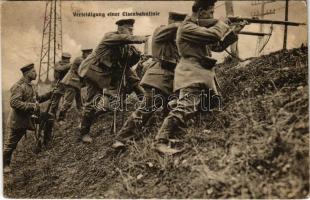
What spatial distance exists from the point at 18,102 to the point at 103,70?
1333 millimetres

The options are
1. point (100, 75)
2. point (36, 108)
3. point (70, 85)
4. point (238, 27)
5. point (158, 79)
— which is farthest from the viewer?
point (70, 85)

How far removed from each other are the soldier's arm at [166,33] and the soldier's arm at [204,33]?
46 centimetres

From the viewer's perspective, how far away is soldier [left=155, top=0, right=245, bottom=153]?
18.8ft

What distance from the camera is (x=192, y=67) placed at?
5844mm

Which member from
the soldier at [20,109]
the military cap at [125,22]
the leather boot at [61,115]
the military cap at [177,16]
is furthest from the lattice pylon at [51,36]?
the military cap at [177,16]

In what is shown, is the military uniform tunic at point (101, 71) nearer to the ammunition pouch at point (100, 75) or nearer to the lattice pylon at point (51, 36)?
the ammunition pouch at point (100, 75)

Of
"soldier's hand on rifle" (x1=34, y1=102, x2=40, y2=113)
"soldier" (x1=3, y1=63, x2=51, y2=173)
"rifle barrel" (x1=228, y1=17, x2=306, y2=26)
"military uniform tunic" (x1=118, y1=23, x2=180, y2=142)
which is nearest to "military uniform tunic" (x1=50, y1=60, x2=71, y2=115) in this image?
"soldier's hand on rifle" (x1=34, y1=102, x2=40, y2=113)

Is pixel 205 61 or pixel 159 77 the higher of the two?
pixel 205 61

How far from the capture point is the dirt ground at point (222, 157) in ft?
16.8

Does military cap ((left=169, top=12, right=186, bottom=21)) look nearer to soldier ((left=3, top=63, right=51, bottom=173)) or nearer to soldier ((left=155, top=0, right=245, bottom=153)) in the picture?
soldier ((left=155, top=0, right=245, bottom=153))

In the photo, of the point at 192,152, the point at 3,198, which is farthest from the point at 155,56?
the point at 3,198

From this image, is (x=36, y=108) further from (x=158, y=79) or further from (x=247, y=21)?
(x=247, y=21)

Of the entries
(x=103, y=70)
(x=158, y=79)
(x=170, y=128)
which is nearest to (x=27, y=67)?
(x=103, y=70)

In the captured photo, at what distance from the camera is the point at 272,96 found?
597 centimetres
